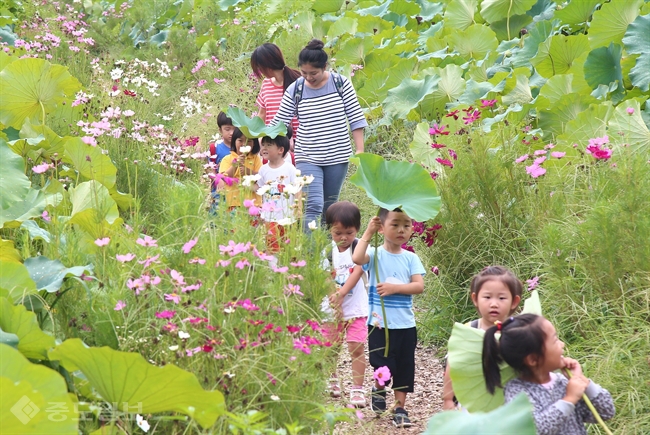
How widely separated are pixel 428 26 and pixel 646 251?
6505 millimetres

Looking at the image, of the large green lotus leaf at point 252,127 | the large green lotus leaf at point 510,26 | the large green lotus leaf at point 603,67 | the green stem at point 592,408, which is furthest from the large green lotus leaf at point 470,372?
the large green lotus leaf at point 510,26

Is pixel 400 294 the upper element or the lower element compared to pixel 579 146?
lower

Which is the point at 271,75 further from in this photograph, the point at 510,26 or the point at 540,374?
the point at 540,374

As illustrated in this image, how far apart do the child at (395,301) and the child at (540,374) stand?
4.08 ft

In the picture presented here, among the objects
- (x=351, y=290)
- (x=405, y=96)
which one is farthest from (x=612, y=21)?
(x=351, y=290)

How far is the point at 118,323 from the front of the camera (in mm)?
3129

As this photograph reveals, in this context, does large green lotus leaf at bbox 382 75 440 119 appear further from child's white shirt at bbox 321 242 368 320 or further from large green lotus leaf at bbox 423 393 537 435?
large green lotus leaf at bbox 423 393 537 435

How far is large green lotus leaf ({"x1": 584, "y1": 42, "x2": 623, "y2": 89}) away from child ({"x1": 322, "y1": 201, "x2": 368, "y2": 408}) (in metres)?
2.31

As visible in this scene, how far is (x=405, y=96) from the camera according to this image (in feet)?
22.3

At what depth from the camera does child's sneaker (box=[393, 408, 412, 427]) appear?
12.1 feet

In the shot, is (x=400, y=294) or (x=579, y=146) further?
(x=579, y=146)

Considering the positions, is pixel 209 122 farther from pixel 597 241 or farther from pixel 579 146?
pixel 597 241

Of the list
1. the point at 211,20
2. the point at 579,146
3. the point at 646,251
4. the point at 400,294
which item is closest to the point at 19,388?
the point at 400,294

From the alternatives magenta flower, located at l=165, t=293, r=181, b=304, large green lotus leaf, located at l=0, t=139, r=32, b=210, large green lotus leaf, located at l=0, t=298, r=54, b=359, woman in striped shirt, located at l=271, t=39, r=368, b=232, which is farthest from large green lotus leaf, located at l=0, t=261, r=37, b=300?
woman in striped shirt, located at l=271, t=39, r=368, b=232
